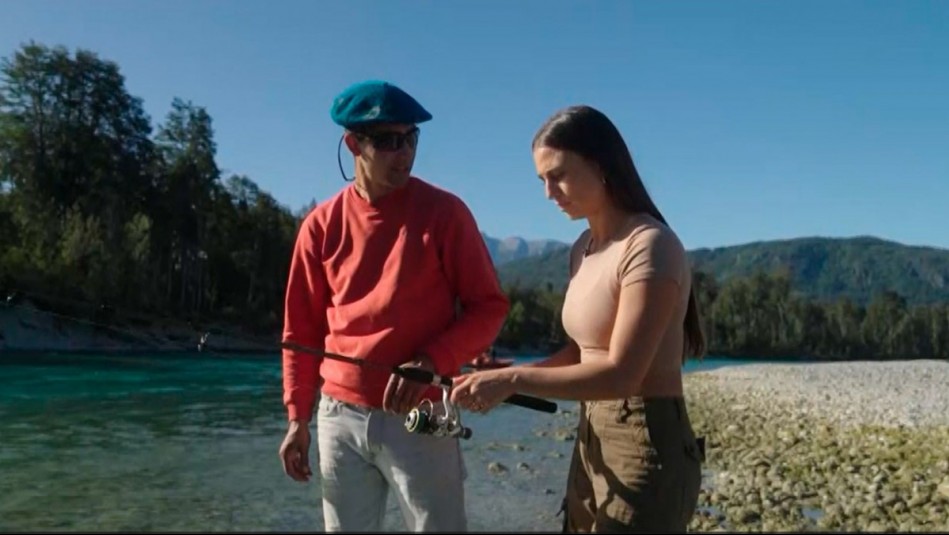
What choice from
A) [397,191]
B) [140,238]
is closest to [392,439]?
[397,191]

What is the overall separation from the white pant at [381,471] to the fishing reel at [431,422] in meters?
0.03

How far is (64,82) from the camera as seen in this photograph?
74250mm

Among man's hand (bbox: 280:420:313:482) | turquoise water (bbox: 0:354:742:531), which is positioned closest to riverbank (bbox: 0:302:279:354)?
turquoise water (bbox: 0:354:742:531)

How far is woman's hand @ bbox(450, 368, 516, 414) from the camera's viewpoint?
2.41 meters

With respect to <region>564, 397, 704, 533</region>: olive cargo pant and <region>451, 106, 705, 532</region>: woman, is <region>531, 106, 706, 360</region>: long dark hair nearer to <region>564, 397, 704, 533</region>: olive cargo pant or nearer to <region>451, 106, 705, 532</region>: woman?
<region>451, 106, 705, 532</region>: woman

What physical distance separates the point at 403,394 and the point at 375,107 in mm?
1003

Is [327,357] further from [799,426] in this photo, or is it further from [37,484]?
[799,426]

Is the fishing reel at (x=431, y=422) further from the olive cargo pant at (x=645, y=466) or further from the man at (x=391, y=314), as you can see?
the olive cargo pant at (x=645, y=466)

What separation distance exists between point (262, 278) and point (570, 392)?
3091 inches

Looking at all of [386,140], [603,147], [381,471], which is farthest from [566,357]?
[386,140]

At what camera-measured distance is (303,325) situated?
342 centimetres

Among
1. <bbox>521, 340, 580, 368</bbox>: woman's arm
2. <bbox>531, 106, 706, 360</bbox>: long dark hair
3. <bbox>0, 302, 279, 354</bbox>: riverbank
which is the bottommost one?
<bbox>0, 302, 279, 354</bbox>: riverbank

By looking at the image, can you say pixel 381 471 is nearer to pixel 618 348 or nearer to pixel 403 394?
pixel 403 394

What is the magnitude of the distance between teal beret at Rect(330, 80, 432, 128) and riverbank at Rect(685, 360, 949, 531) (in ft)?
23.1
